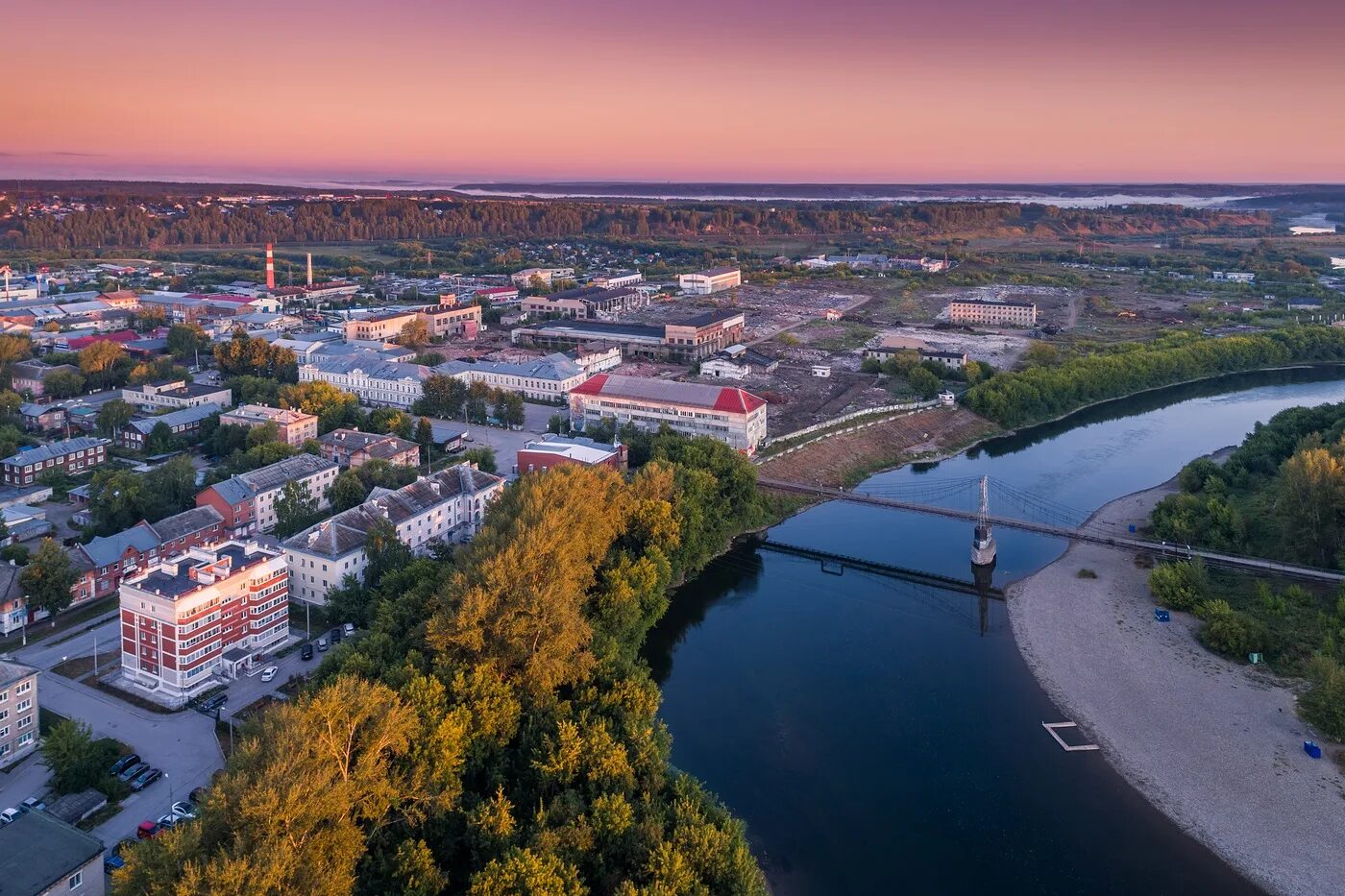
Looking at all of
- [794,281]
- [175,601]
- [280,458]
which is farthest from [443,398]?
[794,281]

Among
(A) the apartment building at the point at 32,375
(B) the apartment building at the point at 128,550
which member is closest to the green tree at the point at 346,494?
(B) the apartment building at the point at 128,550

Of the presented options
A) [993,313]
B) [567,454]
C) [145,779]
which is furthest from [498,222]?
[145,779]

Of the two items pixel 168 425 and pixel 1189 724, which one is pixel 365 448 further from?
pixel 1189 724

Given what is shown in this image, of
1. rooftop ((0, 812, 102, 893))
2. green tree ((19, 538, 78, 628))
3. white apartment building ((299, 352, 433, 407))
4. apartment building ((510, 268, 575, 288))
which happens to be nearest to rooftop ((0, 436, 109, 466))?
green tree ((19, 538, 78, 628))

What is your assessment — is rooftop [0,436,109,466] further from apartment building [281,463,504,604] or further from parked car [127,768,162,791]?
parked car [127,768,162,791]

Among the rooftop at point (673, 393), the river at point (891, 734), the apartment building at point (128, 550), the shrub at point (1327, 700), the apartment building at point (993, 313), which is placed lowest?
the river at point (891, 734)

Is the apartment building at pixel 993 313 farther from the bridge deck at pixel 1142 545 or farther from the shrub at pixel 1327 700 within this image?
the shrub at pixel 1327 700
